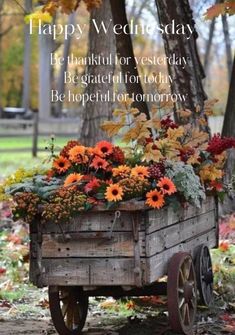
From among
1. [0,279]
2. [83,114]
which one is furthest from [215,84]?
[0,279]

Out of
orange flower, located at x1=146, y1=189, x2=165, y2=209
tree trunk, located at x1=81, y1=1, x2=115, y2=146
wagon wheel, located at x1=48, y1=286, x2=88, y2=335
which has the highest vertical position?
tree trunk, located at x1=81, y1=1, x2=115, y2=146

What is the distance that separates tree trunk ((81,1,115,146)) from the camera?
10742mm

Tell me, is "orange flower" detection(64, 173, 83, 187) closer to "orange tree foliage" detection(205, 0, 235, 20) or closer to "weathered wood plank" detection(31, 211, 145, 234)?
"weathered wood plank" detection(31, 211, 145, 234)

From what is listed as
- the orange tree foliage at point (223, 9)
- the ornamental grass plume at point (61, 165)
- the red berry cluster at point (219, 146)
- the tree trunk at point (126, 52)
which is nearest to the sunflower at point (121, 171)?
the ornamental grass plume at point (61, 165)

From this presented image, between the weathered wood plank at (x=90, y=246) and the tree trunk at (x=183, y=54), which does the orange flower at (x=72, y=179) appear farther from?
the tree trunk at (x=183, y=54)

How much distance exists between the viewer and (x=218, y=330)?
225 inches

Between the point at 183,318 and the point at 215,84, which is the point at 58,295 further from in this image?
the point at 215,84

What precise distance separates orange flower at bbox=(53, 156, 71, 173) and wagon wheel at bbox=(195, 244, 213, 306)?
54.5 inches

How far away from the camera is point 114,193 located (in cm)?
480

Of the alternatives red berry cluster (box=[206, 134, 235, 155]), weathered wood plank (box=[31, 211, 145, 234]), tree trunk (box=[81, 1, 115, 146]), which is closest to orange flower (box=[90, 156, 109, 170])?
weathered wood plank (box=[31, 211, 145, 234])

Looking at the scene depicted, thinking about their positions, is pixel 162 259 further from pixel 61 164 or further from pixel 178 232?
pixel 61 164

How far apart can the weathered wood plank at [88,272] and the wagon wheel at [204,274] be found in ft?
3.88

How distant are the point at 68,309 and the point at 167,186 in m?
1.36

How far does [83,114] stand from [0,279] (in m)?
4.00
